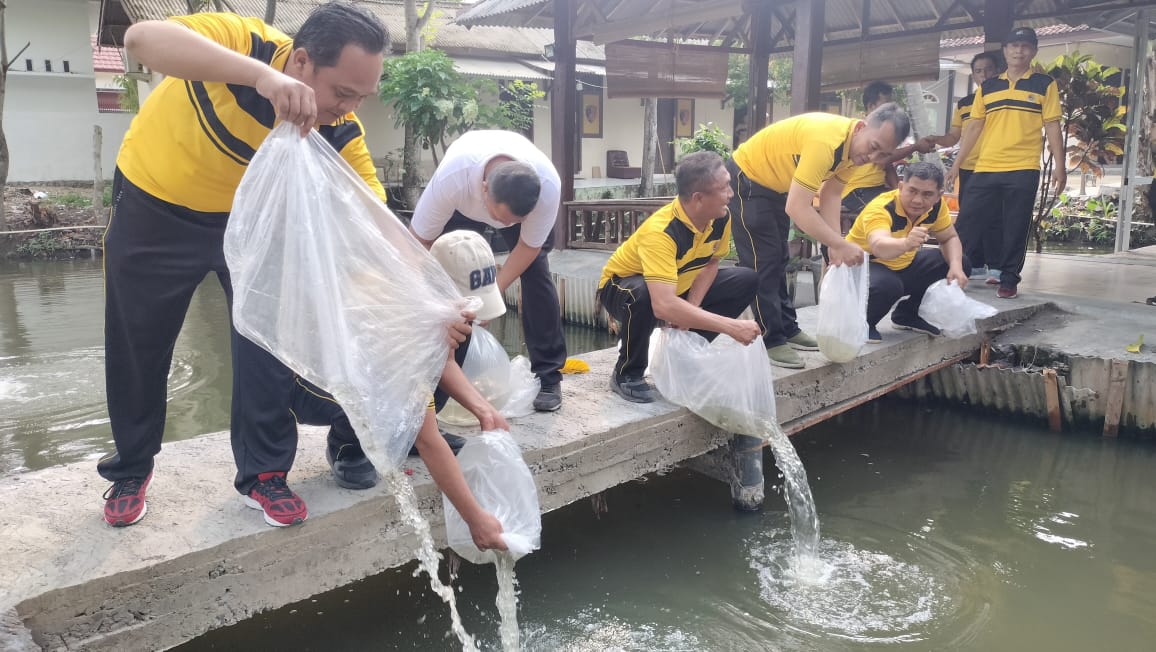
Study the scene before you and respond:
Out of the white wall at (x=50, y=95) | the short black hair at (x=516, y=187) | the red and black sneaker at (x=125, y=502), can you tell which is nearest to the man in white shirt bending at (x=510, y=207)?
the short black hair at (x=516, y=187)

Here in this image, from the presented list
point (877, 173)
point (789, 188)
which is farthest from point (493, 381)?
point (877, 173)

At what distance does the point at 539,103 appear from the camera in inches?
696

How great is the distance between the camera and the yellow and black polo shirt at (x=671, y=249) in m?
3.50

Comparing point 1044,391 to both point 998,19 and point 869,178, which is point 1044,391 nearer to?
point 869,178

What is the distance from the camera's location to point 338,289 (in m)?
2.15

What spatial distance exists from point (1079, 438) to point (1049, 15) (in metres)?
4.57

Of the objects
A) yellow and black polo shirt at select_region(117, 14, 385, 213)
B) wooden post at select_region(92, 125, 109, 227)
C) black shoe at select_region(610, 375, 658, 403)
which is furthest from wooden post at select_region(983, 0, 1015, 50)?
wooden post at select_region(92, 125, 109, 227)

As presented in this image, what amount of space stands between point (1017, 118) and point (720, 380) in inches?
146

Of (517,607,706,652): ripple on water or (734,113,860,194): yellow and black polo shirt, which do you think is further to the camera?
(734,113,860,194): yellow and black polo shirt

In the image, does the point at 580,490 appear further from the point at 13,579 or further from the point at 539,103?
the point at 539,103

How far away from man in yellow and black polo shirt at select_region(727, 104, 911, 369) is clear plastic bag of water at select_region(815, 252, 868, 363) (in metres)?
0.10

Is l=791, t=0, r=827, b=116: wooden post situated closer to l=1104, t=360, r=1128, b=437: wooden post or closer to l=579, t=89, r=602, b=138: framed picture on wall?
l=1104, t=360, r=1128, b=437: wooden post

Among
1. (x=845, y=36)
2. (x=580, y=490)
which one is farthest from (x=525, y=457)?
(x=845, y=36)

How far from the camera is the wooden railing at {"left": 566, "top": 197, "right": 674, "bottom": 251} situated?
942 centimetres
